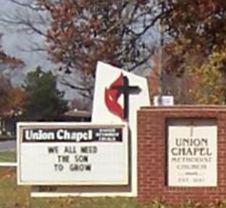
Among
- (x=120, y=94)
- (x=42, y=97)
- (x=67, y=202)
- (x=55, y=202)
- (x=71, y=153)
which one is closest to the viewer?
(x=67, y=202)

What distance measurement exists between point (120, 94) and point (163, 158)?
9.52 feet

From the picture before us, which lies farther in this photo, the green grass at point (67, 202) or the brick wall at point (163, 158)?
the brick wall at point (163, 158)

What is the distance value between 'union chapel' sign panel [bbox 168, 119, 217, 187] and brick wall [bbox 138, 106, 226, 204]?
127mm

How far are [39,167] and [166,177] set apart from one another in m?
2.96

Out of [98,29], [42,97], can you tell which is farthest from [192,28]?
[42,97]

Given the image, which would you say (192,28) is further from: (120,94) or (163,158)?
(163,158)

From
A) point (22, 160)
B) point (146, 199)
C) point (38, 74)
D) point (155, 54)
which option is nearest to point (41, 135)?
point (22, 160)

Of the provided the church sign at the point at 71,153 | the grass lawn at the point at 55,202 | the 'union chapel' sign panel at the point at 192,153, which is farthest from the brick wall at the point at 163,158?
the church sign at the point at 71,153

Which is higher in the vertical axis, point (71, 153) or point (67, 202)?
point (71, 153)

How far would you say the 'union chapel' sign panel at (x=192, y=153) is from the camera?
55.0ft

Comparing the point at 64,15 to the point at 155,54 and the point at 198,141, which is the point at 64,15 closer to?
the point at 198,141

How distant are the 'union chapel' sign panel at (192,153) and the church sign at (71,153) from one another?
1546 millimetres

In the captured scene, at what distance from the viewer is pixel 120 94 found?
63.1 ft

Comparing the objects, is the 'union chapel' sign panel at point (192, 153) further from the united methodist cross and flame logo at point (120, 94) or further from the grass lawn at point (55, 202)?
the united methodist cross and flame logo at point (120, 94)
